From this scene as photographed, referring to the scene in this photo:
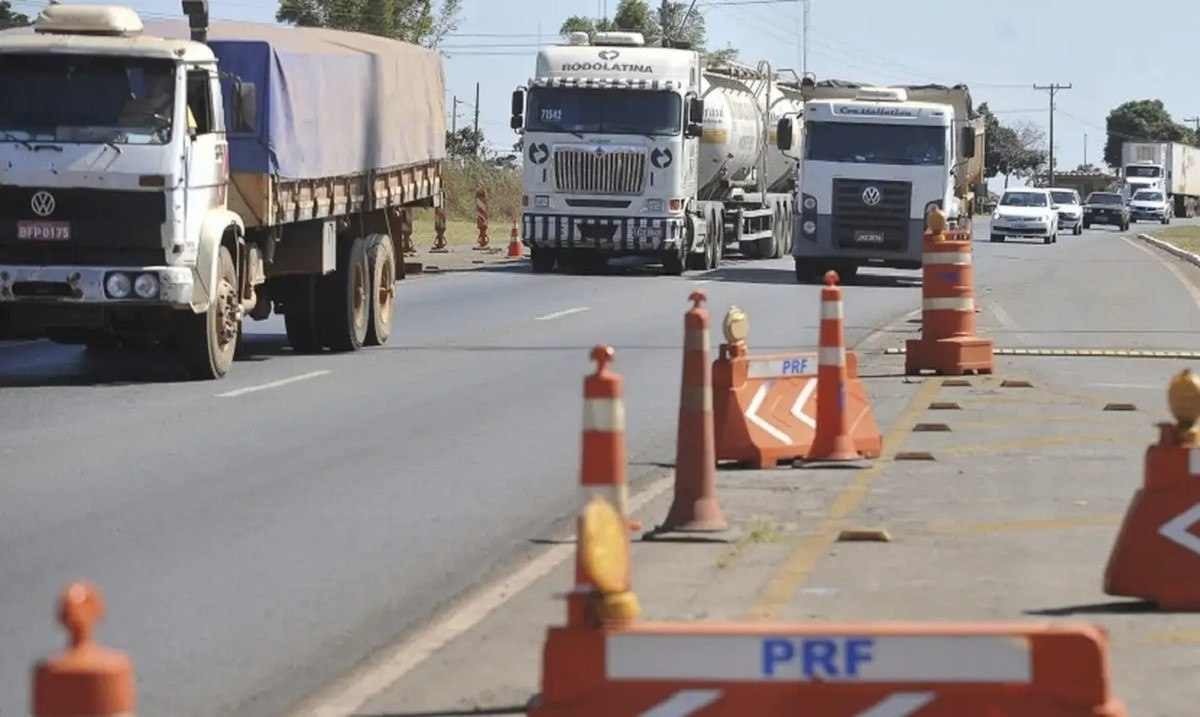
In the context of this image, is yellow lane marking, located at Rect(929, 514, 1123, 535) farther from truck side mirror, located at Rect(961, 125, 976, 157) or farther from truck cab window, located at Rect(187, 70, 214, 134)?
truck side mirror, located at Rect(961, 125, 976, 157)

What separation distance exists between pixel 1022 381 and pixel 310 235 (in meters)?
6.56

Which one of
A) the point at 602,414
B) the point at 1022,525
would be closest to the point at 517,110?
the point at 1022,525

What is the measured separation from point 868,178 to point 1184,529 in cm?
2957

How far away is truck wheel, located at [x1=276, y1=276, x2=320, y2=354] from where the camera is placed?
22234 millimetres

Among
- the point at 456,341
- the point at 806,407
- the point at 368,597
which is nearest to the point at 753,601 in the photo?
the point at 368,597

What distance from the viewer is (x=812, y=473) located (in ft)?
44.2

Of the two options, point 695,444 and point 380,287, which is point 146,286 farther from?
point 695,444

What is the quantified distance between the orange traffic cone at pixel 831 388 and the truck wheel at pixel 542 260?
27.2 metres

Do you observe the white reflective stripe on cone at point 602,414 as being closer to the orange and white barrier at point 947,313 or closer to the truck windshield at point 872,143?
the orange and white barrier at point 947,313

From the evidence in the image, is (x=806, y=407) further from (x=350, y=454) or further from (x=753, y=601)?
(x=753, y=601)

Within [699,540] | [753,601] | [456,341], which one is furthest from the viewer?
[456,341]

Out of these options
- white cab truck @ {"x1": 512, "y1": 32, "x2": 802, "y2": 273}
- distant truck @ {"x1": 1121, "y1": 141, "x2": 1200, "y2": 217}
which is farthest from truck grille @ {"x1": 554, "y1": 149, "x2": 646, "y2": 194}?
distant truck @ {"x1": 1121, "y1": 141, "x2": 1200, "y2": 217}

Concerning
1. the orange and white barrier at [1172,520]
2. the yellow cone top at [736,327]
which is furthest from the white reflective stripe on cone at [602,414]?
the yellow cone top at [736,327]

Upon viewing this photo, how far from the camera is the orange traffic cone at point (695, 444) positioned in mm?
10742
